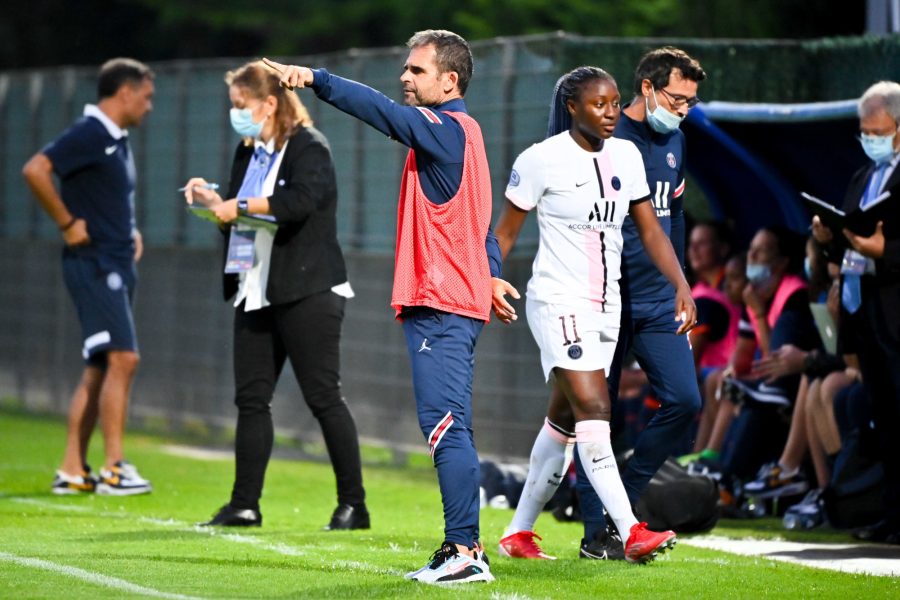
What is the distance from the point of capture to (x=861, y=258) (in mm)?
9688

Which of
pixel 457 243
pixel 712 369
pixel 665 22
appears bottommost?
pixel 712 369

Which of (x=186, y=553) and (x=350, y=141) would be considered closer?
(x=186, y=553)

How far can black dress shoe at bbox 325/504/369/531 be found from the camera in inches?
389

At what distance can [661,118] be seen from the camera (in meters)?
8.88

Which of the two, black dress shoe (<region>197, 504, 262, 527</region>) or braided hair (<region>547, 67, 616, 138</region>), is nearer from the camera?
braided hair (<region>547, 67, 616, 138</region>)

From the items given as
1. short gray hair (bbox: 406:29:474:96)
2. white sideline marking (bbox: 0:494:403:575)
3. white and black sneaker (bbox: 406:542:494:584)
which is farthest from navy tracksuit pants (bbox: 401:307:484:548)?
short gray hair (bbox: 406:29:474:96)

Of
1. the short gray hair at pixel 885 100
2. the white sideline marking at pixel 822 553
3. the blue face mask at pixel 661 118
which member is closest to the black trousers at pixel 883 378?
the white sideline marking at pixel 822 553

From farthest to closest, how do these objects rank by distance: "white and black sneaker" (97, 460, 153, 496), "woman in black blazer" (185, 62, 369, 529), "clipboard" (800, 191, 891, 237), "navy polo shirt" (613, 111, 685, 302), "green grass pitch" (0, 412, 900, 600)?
"white and black sneaker" (97, 460, 153, 496) → "woman in black blazer" (185, 62, 369, 529) → "clipboard" (800, 191, 891, 237) → "navy polo shirt" (613, 111, 685, 302) → "green grass pitch" (0, 412, 900, 600)

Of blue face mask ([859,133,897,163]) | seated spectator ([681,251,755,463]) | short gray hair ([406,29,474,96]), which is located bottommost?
seated spectator ([681,251,755,463])

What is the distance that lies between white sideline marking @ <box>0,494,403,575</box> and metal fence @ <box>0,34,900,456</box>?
130 inches

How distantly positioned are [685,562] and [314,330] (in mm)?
2417

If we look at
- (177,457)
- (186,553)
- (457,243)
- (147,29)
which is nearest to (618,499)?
(457,243)

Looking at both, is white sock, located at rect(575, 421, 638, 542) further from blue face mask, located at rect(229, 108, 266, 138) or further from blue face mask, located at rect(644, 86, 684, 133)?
blue face mask, located at rect(229, 108, 266, 138)

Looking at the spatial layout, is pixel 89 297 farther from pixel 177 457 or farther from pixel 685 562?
pixel 685 562
